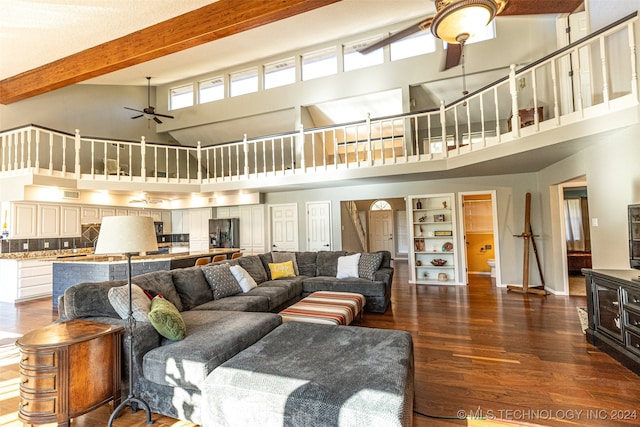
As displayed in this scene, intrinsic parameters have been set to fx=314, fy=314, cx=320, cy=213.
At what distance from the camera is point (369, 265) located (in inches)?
197

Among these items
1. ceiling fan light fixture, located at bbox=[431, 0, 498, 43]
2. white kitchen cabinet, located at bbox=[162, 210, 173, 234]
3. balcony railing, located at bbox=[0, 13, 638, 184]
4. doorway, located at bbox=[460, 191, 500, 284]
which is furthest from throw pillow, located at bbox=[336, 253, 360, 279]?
white kitchen cabinet, located at bbox=[162, 210, 173, 234]

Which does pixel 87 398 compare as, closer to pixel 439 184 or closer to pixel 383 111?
pixel 439 184

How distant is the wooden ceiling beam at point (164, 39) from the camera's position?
4172mm

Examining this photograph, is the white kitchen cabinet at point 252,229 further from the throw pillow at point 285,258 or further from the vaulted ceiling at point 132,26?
the vaulted ceiling at point 132,26

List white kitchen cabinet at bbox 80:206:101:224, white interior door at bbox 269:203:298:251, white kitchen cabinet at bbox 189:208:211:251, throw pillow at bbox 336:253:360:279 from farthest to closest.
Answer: white kitchen cabinet at bbox 189:208:211:251
white interior door at bbox 269:203:298:251
white kitchen cabinet at bbox 80:206:101:224
throw pillow at bbox 336:253:360:279

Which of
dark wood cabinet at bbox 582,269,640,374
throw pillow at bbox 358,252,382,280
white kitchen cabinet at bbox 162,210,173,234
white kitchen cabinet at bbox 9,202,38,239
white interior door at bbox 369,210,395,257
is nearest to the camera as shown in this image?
dark wood cabinet at bbox 582,269,640,374

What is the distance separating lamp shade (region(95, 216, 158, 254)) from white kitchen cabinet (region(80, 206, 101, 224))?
652cm

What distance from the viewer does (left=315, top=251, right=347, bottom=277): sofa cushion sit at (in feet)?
17.7

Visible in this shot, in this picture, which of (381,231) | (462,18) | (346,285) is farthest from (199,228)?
(462,18)

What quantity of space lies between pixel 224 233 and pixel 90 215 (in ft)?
10.2

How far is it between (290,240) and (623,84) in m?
6.40

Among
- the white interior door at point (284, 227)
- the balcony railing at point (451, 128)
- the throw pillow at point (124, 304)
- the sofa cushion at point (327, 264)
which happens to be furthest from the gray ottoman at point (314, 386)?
the white interior door at point (284, 227)

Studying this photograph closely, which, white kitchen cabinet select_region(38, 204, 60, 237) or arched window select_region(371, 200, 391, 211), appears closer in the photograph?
white kitchen cabinet select_region(38, 204, 60, 237)

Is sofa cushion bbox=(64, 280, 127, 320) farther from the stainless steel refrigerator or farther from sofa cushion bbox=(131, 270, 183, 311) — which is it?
the stainless steel refrigerator
